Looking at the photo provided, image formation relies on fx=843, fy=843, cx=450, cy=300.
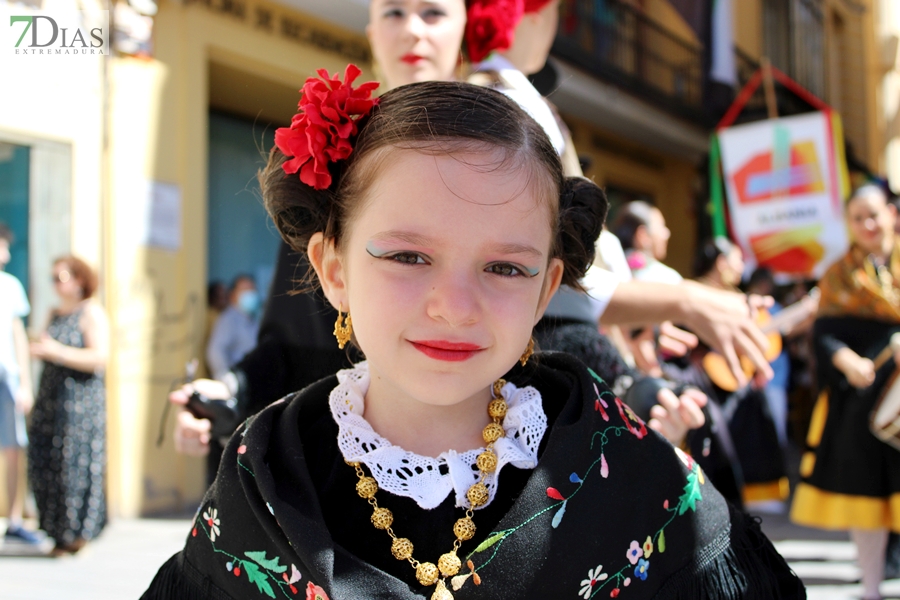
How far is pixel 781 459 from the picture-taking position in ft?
18.9

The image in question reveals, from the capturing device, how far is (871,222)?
4.18m

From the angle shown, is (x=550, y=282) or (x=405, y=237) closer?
(x=405, y=237)

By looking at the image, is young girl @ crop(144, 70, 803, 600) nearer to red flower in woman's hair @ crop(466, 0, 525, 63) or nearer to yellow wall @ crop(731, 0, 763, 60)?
red flower in woman's hair @ crop(466, 0, 525, 63)

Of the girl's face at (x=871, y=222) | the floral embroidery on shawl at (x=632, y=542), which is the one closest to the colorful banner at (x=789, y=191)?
the girl's face at (x=871, y=222)

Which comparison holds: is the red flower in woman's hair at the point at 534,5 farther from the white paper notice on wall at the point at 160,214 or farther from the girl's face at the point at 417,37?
the white paper notice on wall at the point at 160,214

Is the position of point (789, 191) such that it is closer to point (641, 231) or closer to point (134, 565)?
point (641, 231)

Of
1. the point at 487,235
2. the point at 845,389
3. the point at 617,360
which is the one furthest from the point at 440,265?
the point at 845,389

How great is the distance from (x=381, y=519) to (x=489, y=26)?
129cm

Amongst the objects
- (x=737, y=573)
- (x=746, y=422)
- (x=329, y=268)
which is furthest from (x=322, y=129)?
(x=746, y=422)

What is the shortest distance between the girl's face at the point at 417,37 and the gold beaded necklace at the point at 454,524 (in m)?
0.87

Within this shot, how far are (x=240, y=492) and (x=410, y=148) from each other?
617 millimetres

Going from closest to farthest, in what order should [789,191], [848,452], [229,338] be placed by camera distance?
[848,452] → [229,338] → [789,191]

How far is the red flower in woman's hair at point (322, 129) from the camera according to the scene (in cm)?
142

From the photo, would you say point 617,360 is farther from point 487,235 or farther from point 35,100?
point 35,100
